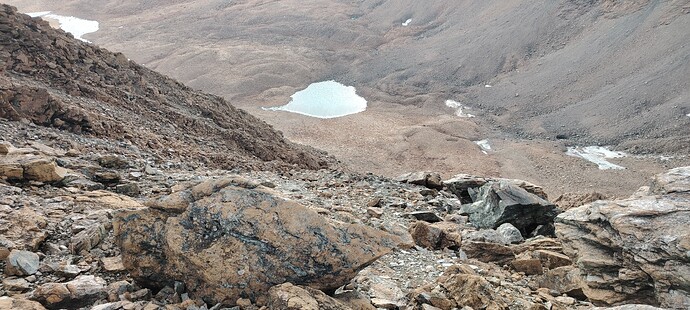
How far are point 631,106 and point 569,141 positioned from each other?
5.78 m

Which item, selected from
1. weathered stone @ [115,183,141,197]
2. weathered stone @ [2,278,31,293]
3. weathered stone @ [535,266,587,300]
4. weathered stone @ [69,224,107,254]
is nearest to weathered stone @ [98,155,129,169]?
weathered stone @ [115,183,141,197]

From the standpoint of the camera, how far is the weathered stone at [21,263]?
529 centimetres

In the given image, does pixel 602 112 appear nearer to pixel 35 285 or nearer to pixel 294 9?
pixel 35 285

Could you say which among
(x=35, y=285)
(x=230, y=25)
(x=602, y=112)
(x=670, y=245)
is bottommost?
(x=602, y=112)

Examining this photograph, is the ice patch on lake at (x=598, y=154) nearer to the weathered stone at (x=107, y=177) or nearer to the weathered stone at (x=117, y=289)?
the weathered stone at (x=107, y=177)

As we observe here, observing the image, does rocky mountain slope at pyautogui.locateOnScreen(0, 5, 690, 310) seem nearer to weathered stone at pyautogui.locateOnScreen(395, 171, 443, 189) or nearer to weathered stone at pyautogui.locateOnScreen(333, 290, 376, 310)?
weathered stone at pyautogui.locateOnScreen(333, 290, 376, 310)

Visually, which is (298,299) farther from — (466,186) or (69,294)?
(466,186)

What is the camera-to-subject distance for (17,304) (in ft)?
15.0

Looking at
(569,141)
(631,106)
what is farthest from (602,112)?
(569,141)

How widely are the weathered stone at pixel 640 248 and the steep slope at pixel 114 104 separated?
10.5 meters

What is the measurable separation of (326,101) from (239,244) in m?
41.6

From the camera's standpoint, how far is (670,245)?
617cm

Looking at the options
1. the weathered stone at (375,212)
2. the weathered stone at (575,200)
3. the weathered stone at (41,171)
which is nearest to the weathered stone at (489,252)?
the weathered stone at (375,212)

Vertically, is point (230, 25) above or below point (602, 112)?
above
